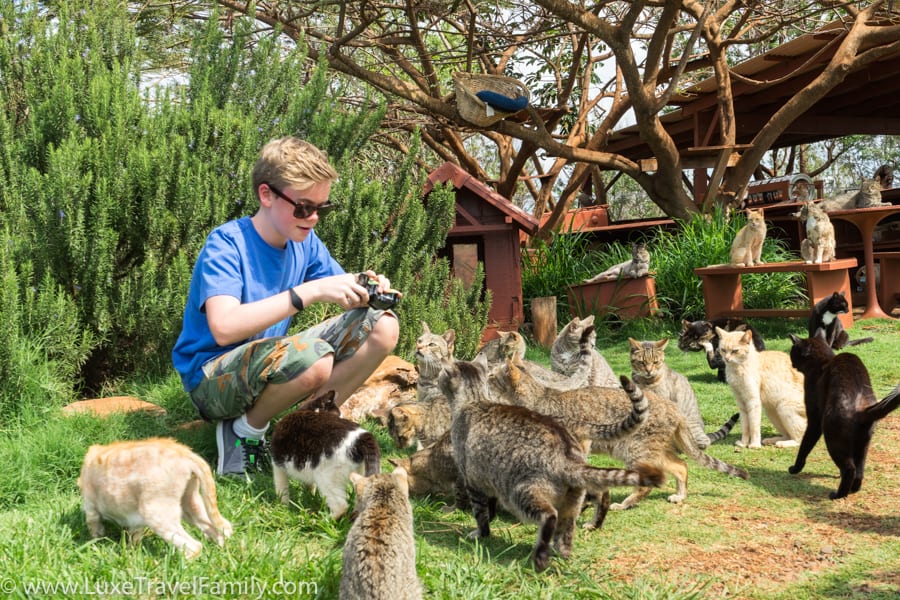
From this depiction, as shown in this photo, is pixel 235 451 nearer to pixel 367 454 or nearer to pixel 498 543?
pixel 367 454

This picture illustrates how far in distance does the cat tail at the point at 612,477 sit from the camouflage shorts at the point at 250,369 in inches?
60.6

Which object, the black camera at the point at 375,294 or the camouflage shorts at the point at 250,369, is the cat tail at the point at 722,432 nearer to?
the black camera at the point at 375,294

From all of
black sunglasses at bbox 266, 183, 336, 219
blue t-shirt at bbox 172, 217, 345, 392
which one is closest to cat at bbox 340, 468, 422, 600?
blue t-shirt at bbox 172, 217, 345, 392

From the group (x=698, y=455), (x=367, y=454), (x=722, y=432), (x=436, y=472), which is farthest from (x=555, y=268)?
(x=367, y=454)

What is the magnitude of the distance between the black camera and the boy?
0.11 feet

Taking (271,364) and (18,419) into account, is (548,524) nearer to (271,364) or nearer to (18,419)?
(271,364)

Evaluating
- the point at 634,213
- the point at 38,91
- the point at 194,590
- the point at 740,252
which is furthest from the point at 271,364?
the point at 634,213

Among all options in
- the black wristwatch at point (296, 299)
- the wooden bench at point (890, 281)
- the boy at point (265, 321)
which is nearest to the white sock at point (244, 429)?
the boy at point (265, 321)

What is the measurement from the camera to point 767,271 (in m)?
8.64

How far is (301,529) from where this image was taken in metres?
3.36

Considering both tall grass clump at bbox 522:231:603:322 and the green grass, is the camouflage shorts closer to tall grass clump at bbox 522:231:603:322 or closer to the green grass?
the green grass

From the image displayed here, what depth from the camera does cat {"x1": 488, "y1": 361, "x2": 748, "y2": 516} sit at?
147 inches

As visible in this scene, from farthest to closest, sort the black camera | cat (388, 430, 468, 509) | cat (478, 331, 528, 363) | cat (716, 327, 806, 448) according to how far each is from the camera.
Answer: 1. cat (478, 331, 528, 363)
2. cat (716, 327, 806, 448)
3. the black camera
4. cat (388, 430, 468, 509)

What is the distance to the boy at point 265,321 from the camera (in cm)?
377
